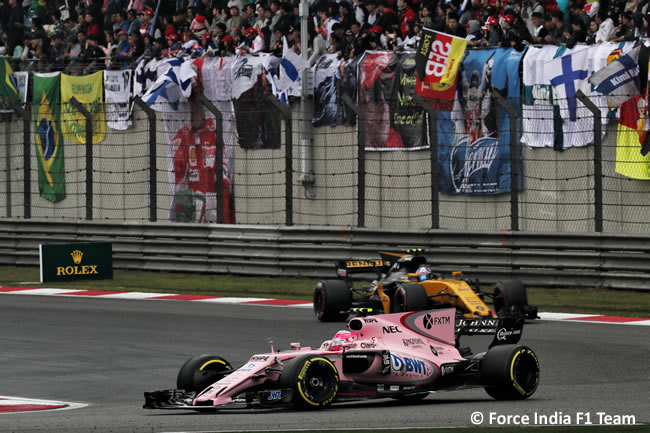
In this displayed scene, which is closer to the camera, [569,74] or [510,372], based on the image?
[510,372]

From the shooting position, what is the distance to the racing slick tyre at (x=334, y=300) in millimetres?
14859

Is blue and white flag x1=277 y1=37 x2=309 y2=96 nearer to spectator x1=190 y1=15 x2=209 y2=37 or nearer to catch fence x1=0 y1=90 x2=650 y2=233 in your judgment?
catch fence x1=0 y1=90 x2=650 y2=233

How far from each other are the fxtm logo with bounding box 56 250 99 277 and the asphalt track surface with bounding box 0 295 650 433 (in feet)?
5.83

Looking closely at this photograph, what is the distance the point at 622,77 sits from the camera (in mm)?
17125

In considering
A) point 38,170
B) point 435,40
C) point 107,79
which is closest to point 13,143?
point 38,170

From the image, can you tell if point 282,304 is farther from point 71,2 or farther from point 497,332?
point 71,2

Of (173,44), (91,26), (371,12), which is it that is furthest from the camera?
(91,26)

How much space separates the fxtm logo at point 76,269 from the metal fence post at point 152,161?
1.33m

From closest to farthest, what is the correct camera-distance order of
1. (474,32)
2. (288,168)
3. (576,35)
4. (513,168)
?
(513,168), (576,35), (288,168), (474,32)

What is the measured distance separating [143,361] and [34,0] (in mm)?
19775

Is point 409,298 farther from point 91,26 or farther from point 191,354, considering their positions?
point 91,26

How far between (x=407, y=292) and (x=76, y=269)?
8152mm

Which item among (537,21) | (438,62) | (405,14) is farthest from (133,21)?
(537,21)

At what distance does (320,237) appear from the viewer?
Answer: 1923 centimetres
